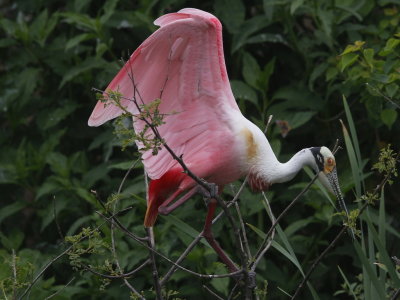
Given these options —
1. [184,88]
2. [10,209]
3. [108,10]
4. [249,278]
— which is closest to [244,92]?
[108,10]

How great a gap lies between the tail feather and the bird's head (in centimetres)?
50

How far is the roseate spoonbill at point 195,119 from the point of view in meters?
3.97

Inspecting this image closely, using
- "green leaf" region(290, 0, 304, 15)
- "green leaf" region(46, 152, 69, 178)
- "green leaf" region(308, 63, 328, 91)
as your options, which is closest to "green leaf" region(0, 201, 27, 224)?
"green leaf" region(46, 152, 69, 178)

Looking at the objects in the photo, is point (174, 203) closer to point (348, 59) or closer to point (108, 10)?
point (348, 59)

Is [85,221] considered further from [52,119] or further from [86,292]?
[52,119]

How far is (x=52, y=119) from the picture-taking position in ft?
19.1

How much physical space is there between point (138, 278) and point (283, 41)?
1.43m

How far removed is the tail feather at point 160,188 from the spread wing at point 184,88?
58 mm

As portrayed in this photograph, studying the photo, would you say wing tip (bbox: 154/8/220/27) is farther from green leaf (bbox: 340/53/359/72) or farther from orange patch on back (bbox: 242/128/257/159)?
green leaf (bbox: 340/53/359/72)

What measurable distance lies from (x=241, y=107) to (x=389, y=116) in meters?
0.80

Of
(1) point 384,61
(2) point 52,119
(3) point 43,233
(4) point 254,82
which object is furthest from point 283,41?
(3) point 43,233

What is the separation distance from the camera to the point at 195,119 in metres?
4.09

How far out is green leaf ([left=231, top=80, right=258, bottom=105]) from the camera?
203 inches

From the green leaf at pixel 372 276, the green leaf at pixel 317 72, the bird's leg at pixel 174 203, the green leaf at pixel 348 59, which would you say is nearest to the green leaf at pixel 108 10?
the green leaf at pixel 317 72
